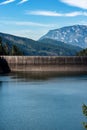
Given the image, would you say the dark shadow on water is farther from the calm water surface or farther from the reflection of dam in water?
the calm water surface

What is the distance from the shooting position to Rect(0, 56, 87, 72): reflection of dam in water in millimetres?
114812

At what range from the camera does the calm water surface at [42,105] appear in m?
42.4

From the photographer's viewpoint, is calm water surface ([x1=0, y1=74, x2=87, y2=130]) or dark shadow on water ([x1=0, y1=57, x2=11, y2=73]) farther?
dark shadow on water ([x1=0, y1=57, x2=11, y2=73])

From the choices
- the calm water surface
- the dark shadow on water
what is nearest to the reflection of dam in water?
the dark shadow on water

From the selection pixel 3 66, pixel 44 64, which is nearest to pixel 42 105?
pixel 44 64

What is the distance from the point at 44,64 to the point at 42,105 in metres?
61.9

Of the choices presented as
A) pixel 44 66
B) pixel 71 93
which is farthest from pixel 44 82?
pixel 44 66

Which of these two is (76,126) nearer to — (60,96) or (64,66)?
(60,96)

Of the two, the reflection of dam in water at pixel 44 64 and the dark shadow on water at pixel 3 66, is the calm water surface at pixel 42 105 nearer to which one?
the reflection of dam in water at pixel 44 64

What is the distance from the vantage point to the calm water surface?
139 feet

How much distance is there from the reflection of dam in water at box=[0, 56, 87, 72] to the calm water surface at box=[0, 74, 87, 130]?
1170 inches

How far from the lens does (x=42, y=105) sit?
54.2 m

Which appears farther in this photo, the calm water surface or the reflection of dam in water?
the reflection of dam in water

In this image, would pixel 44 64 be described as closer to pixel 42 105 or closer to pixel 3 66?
pixel 3 66
